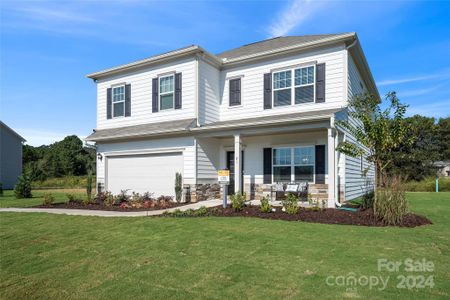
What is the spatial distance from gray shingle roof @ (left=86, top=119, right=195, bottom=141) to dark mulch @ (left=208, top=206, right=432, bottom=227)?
15.0ft

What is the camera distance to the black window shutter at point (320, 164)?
12289mm

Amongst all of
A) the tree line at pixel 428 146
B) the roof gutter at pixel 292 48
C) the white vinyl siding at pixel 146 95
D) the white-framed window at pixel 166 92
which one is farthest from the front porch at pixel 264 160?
the tree line at pixel 428 146

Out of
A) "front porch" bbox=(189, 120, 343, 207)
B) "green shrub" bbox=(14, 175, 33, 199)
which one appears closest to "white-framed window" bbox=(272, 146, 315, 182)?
"front porch" bbox=(189, 120, 343, 207)

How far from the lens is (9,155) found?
2853 cm

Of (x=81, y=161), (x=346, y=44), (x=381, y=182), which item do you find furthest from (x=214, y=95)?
(x=81, y=161)

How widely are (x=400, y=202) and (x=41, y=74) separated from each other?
12.4m

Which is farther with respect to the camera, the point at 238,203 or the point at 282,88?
the point at 282,88

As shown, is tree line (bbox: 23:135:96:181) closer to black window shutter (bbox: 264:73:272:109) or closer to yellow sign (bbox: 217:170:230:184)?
black window shutter (bbox: 264:73:272:109)

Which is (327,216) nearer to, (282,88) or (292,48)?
(282,88)

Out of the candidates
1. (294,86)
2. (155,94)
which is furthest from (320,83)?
(155,94)

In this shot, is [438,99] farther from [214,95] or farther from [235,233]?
[235,233]

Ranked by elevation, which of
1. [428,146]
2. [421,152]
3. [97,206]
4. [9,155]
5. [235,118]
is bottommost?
[97,206]

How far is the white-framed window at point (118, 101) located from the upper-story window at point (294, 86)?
7.51 m

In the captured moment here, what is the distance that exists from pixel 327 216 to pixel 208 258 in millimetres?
4475
